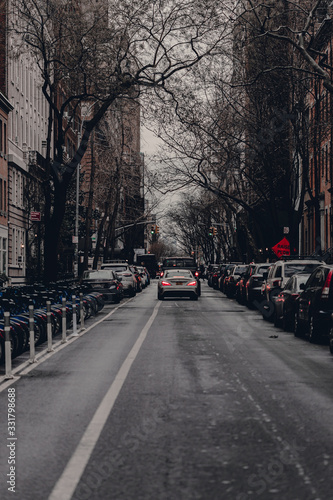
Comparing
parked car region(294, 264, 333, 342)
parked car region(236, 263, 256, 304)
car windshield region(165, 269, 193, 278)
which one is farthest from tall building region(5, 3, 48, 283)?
parked car region(294, 264, 333, 342)

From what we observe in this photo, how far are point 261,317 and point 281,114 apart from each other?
14082 mm

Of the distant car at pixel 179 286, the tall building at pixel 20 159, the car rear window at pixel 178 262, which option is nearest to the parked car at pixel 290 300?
the distant car at pixel 179 286

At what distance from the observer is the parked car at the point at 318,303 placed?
17.3 meters

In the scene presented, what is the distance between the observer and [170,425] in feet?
27.9

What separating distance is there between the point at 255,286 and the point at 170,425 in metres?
23.9

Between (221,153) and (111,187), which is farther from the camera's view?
(111,187)

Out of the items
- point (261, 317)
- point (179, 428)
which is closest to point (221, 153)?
point (261, 317)

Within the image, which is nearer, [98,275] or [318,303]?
[318,303]

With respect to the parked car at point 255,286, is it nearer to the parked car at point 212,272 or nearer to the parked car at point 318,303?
the parked car at point 318,303

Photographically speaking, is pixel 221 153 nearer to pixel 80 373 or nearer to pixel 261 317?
pixel 261 317

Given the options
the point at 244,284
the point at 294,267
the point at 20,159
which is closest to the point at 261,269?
the point at 244,284

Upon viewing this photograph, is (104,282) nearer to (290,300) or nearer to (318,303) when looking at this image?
(290,300)

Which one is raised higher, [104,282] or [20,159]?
[20,159]

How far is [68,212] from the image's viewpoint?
66.1 m
